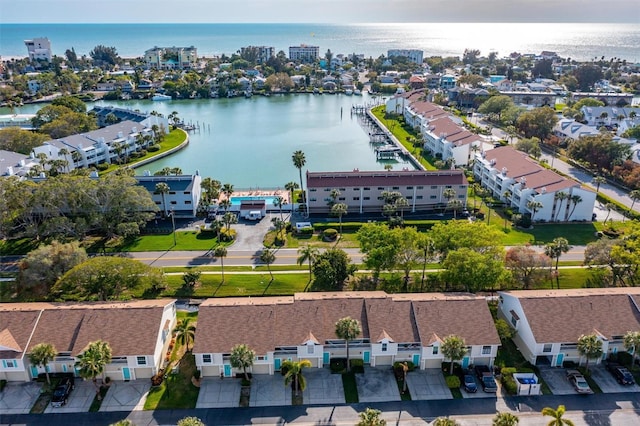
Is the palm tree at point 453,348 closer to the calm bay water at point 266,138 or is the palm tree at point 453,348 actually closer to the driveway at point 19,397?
the driveway at point 19,397

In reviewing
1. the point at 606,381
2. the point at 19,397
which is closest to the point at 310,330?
the point at 19,397

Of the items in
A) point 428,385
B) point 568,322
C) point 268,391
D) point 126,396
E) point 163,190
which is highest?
point 163,190

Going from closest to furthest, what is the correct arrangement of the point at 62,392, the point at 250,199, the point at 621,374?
the point at 62,392 → the point at 621,374 → the point at 250,199

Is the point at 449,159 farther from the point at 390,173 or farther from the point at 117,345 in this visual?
the point at 117,345

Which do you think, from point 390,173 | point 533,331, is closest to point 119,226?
point 390,173

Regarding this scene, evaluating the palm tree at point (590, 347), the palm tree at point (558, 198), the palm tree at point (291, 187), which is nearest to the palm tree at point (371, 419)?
the palm tree at point (590, 347)

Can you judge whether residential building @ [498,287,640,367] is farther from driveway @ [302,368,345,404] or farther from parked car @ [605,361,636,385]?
driveway @ [302,368,345,404]

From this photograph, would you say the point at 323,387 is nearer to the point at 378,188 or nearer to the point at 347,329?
the point at 347,329
